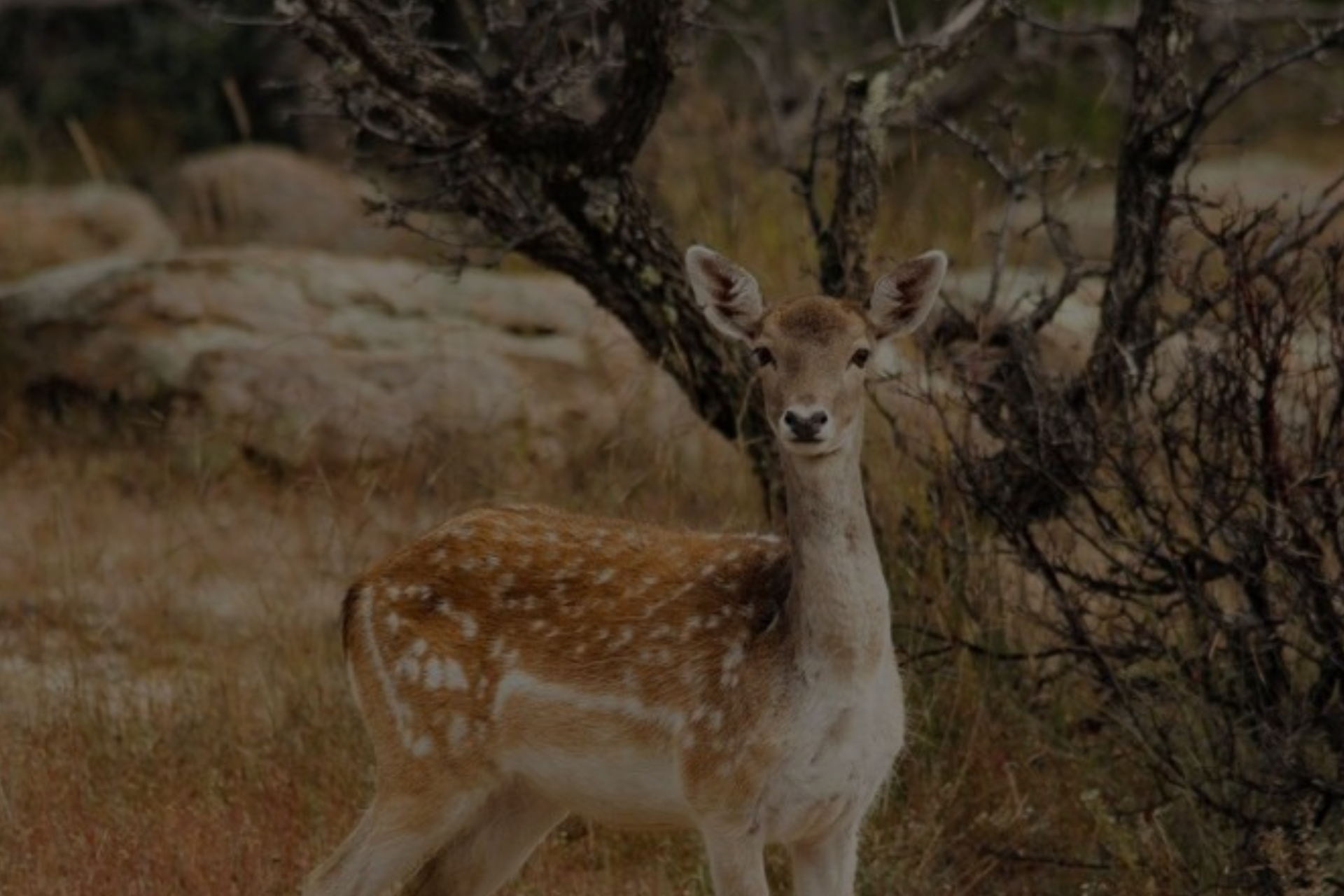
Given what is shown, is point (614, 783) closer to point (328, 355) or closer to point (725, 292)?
point (725, 292)

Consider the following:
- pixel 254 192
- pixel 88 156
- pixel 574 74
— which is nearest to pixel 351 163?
pixel 574 74

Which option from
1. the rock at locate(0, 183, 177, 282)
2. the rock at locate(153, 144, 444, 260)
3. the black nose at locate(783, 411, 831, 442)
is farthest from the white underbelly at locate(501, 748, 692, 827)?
the rock at locate(153, 144, 444, 260)

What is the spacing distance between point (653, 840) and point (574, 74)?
89.6 inches

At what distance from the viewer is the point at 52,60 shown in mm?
21094

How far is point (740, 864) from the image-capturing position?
6562 mm

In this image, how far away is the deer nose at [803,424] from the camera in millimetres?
6398

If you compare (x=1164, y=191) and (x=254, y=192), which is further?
(x=254, y=192)

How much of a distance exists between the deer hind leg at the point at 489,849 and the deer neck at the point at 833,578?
1002 mm

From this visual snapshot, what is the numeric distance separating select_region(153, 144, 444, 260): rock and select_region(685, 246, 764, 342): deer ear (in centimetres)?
1005

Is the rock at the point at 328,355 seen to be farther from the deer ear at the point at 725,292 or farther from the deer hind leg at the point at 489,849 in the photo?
the deer ear at the point at 725,292

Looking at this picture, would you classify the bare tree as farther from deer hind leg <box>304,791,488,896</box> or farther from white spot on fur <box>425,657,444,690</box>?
deer hind leg <box>304,791,488,896</box>

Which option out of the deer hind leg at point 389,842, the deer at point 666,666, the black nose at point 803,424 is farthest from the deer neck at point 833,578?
the deer hind leg at point 389,842

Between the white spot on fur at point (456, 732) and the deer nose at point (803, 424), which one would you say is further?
the white spot on fur at point (456, 732)

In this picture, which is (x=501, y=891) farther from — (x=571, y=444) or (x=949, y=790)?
(x=571, y=444)
